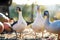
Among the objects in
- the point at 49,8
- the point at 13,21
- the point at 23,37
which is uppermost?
the point at 49,8

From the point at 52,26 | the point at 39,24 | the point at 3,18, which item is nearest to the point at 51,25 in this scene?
the point at 52,26

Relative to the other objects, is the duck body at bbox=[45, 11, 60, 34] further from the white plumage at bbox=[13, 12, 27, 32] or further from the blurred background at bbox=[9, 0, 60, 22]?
the white plumage at bbox=[13, 12, 27, 32]

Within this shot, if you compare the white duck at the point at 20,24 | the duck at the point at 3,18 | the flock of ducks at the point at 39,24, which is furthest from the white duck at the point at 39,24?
the duck at the point at 3,18

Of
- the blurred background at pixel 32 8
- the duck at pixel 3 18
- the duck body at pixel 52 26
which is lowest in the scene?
the duck body at pixel 52 26

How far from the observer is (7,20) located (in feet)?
7.30

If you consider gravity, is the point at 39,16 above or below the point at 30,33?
above

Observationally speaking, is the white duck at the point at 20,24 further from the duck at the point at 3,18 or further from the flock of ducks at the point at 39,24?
the duck at the point at 3,18

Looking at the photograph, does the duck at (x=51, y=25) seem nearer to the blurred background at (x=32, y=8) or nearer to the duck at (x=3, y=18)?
the blurred background at (x=32, y=8)

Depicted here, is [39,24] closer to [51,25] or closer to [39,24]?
[39,24]

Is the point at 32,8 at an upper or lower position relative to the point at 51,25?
upper

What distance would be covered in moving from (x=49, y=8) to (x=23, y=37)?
46 centimetres

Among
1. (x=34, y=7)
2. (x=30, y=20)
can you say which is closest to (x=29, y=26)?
(x=30, y=20)

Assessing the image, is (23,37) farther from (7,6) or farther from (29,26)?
(7,6)

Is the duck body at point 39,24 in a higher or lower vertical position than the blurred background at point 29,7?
lower
